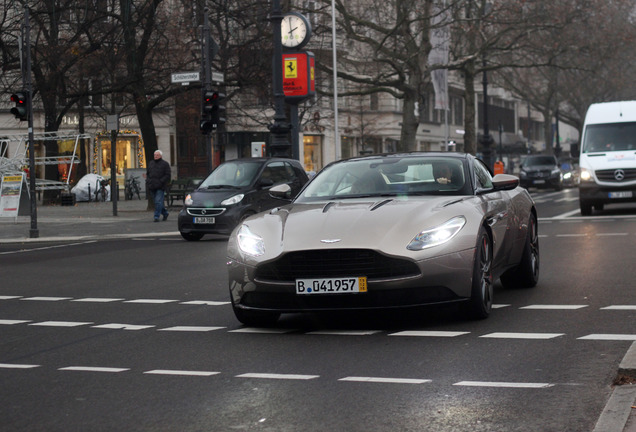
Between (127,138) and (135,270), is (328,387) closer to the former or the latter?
(135,270)

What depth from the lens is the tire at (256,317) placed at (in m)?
9.10

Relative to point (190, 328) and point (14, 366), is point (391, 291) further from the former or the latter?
point (14, 366)

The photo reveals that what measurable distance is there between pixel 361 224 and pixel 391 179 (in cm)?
148

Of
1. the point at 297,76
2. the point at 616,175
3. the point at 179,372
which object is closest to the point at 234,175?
the point at 297,76

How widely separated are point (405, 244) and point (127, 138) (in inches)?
2461

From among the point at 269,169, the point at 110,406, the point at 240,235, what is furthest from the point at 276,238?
the point at 269,169

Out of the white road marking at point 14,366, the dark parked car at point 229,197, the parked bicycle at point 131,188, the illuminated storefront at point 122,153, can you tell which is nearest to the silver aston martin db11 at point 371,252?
the white road marking at point 14,366

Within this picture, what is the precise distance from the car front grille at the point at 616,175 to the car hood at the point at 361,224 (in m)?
18.1

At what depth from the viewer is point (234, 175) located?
75.4 feet

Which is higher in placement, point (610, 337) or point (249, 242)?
point (249, 242)

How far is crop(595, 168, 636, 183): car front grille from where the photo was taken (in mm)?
26719

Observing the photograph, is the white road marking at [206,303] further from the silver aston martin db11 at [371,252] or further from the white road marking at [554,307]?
the white road marking at [554,307]

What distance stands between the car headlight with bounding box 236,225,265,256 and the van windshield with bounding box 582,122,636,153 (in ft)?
65.1

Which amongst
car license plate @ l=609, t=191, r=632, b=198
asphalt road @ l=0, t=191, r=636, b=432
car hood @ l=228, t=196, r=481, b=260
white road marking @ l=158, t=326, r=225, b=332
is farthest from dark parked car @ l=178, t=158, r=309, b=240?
car hood @ l=228, t=196, r=481, b=260
